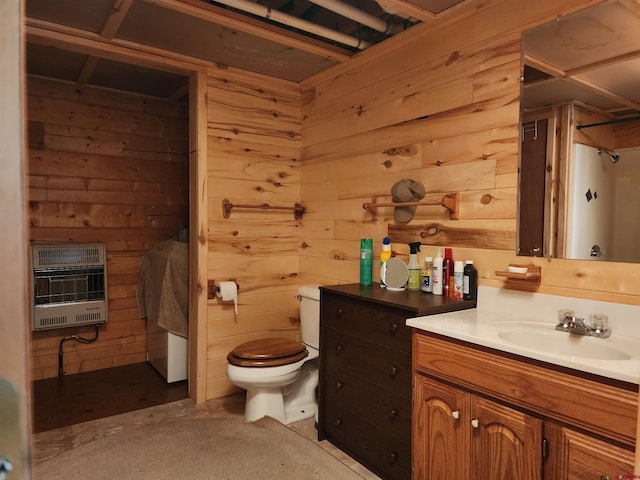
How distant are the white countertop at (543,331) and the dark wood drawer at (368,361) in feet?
0.76

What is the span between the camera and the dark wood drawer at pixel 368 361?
6.04 feet

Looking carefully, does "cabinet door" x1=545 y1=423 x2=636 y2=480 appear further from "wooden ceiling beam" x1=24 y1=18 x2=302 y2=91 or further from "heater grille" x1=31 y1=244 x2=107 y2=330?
"heater grille" x1=31 y1=244 x2=107 y2=330

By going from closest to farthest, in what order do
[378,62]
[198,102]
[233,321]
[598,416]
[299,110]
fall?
[598,416] < [378,62] < [198,102] < [233,321] < [299,110]

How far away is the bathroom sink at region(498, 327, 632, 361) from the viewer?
4.66ft

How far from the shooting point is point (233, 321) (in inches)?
117

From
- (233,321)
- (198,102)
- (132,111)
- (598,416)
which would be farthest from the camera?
(132,111)

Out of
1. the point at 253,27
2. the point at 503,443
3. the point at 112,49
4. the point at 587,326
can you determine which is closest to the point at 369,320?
the point at 503,443

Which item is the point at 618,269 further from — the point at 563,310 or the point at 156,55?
the point at 156,55

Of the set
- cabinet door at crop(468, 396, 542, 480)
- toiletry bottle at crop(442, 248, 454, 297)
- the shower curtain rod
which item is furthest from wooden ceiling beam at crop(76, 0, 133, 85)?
cabinet door at crop(468, 396, 542, 480)

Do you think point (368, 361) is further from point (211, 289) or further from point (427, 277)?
point (211, 289)

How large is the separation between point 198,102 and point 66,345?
2.15 m

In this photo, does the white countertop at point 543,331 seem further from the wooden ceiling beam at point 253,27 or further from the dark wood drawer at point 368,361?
the wooden ceiling beam at point 253,27

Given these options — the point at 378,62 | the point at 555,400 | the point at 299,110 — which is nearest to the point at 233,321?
the point at 299,110

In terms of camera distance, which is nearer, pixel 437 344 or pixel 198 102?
pixel 437 344
